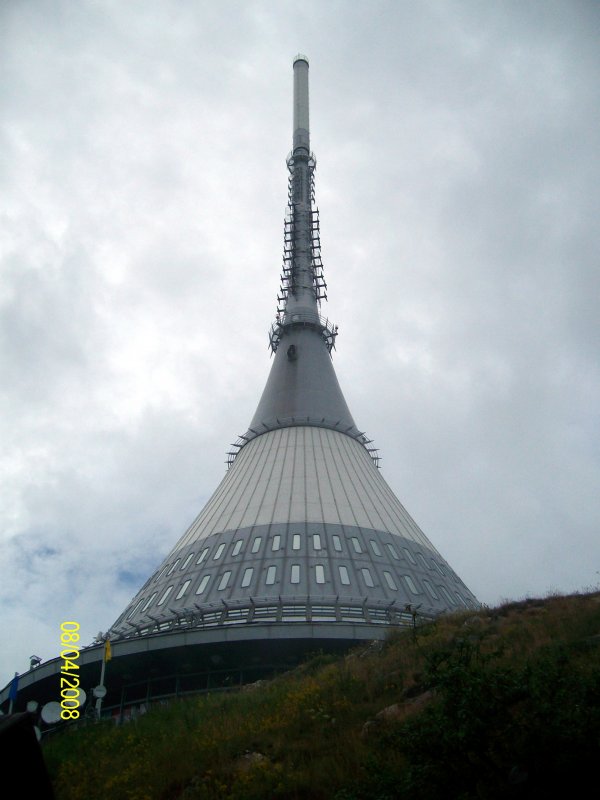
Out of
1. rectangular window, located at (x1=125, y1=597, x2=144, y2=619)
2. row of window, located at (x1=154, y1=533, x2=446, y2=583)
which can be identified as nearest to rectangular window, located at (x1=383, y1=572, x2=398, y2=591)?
row of window, located at (x1=154, y1=533, x2=446, y2=583)

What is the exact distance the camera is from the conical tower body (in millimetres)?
29609

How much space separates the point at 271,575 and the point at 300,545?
92.1 inches

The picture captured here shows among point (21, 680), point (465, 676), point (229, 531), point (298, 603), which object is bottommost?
point (465, 676)

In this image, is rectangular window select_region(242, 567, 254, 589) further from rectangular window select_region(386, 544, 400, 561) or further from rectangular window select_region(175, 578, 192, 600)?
rectangular window select_region(386, 544, 400, 561)

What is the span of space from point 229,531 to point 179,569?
289 centimetres

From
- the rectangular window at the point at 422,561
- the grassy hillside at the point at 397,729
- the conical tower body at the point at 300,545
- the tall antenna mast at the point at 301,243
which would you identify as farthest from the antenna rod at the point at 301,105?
the grassy hillside at the point at 397,729

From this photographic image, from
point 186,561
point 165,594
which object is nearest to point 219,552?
point 186,561

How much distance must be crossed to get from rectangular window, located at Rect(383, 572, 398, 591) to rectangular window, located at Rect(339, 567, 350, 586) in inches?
72.7

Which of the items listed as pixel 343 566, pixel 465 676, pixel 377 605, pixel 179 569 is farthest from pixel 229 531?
pixel 465 676

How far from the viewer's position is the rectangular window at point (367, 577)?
31.7m

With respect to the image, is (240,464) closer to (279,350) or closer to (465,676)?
(279,350)

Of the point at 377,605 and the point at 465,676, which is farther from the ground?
the point at 377,605

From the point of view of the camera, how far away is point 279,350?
50656 mm

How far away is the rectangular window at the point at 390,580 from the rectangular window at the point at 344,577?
72.7 inches
